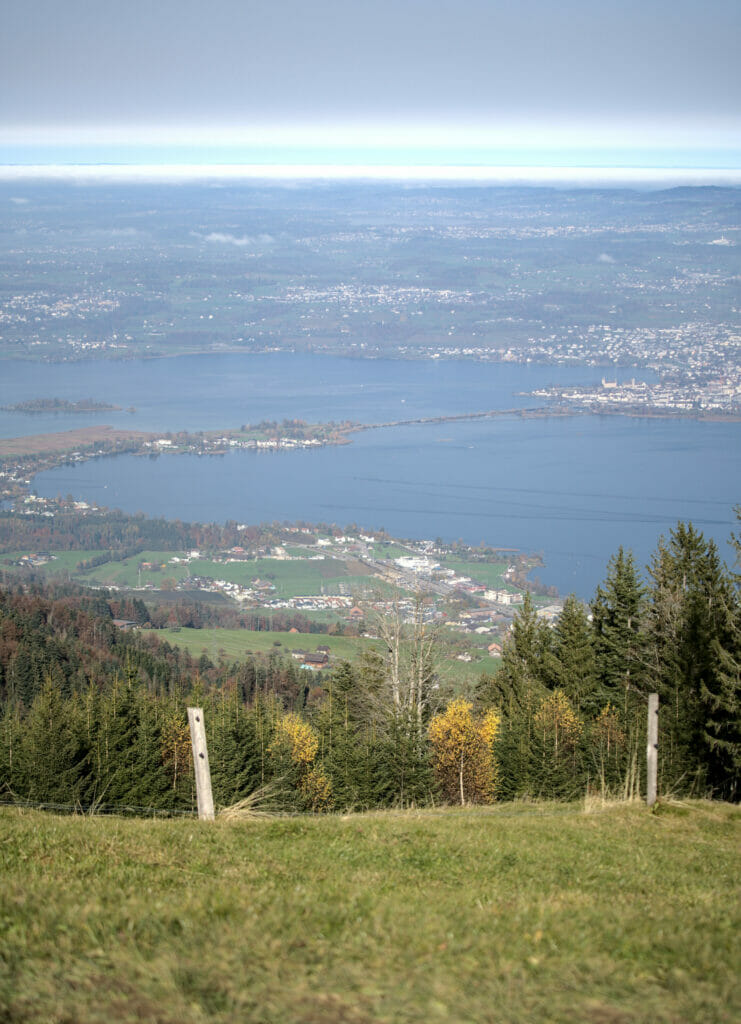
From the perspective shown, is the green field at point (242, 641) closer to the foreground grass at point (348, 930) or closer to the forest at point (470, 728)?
the forest at point (470, 728)

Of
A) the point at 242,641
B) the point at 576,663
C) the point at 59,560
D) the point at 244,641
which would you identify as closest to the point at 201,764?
the point at 576,663

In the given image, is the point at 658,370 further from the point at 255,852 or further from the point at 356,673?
the point at 255,852

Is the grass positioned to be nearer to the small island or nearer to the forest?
the forest

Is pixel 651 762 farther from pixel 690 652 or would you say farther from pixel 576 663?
pixel 576 663

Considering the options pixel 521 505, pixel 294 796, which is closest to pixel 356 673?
pixel 294 796

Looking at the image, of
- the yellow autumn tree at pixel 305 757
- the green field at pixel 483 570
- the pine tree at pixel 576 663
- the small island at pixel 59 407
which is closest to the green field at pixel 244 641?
the green field at pixel 483 570

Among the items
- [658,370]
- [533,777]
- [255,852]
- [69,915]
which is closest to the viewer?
[69,915]
